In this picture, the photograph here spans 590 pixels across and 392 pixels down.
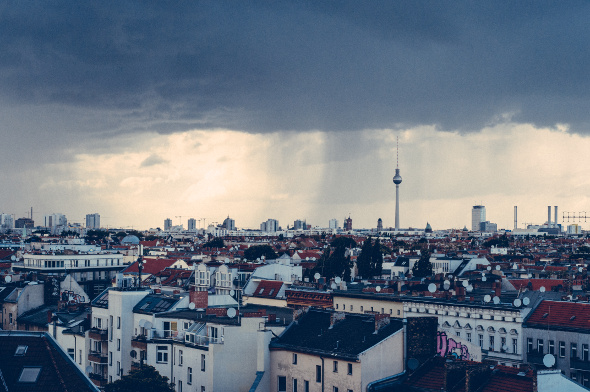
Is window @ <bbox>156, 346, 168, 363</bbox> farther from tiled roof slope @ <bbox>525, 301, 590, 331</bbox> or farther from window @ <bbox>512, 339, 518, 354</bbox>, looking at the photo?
tiled roof slope @ <bbox>525, 301, 590, 331</bbox>

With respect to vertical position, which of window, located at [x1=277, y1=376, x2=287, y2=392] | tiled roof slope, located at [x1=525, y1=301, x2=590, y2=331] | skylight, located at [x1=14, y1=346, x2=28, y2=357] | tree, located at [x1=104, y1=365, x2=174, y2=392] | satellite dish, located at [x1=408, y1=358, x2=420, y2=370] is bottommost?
window, located at [x1=277, y1=376, x2=287, y2=392]

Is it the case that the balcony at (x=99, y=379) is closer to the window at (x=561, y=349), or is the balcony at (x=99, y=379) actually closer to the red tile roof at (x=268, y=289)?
the red tile roof at (x=268, y=289)

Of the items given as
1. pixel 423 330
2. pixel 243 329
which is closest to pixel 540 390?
pixel 423 330

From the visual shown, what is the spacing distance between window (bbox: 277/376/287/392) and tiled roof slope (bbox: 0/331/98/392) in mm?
18001

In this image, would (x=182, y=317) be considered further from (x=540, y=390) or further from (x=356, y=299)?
(x=356, y=299)

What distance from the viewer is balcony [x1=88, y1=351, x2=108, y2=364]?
72562mm

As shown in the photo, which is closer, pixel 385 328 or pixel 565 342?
pixel 385 328

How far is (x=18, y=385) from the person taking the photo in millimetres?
43438

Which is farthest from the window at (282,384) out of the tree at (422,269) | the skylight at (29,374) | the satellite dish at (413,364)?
the tree at (422,269)

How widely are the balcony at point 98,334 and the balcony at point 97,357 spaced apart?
1402 mm

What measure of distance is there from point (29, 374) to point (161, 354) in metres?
22.0

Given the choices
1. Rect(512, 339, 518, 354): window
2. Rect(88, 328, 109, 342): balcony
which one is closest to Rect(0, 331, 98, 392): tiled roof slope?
Rect(88, 328, 109, 342): balcony

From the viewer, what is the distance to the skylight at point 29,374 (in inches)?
1727

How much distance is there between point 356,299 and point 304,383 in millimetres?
41861
